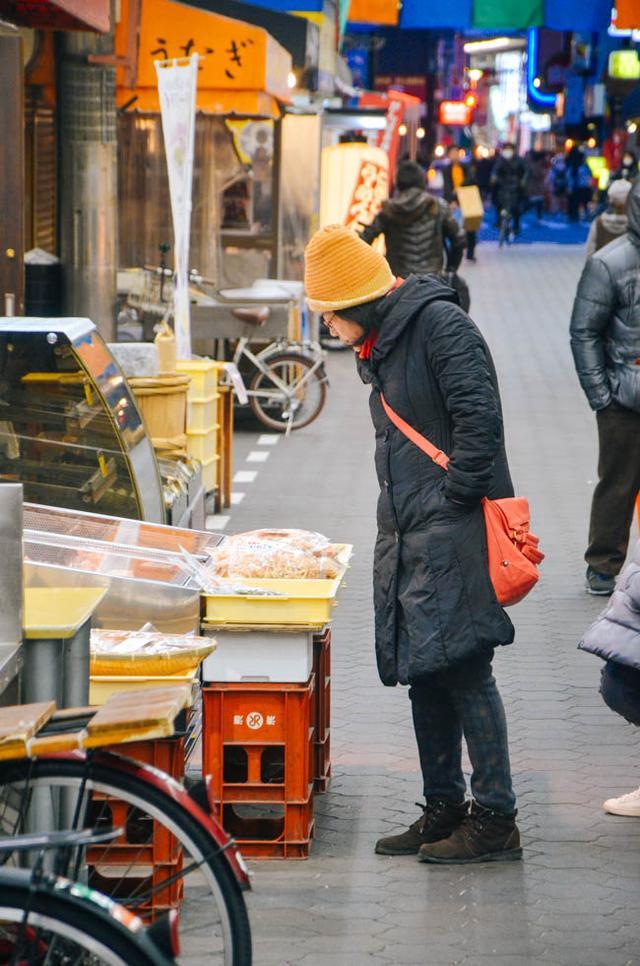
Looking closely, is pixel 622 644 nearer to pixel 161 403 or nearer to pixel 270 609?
pixel 270 609

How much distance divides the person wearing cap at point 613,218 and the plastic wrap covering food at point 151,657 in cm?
1151

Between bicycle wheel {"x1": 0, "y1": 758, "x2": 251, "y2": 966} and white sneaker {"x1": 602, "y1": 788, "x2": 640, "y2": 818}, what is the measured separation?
5.19 ft

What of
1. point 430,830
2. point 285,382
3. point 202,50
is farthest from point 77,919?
point 285,382

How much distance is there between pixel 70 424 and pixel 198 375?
13.9ft

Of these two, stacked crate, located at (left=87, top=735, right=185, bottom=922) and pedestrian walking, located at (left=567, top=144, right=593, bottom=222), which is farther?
pedestrian walking, located at (left=567, top=144, right=593, bottom=222)

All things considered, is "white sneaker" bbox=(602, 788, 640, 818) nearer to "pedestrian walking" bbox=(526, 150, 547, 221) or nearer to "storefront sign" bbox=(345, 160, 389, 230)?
"storefront sign" bbox=(345, 160, 389, 230)

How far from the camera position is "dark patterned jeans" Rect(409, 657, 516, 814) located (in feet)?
17.5

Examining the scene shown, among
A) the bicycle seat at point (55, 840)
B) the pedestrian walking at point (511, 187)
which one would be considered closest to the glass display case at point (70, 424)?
the bicycle seat at point (55, 840)

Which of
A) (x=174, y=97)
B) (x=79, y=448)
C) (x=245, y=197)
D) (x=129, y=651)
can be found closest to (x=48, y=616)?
(x=129, y=651)

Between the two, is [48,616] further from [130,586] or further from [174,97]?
[174,97]

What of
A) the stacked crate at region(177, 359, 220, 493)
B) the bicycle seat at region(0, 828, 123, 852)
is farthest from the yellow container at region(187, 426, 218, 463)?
the bicycle seat at region(0, 828, 123, 852)

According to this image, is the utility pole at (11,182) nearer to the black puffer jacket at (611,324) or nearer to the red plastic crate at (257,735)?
the black puffer jacket at (611,324)

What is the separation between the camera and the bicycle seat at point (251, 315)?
14672mm

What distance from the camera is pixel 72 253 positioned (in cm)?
1384
